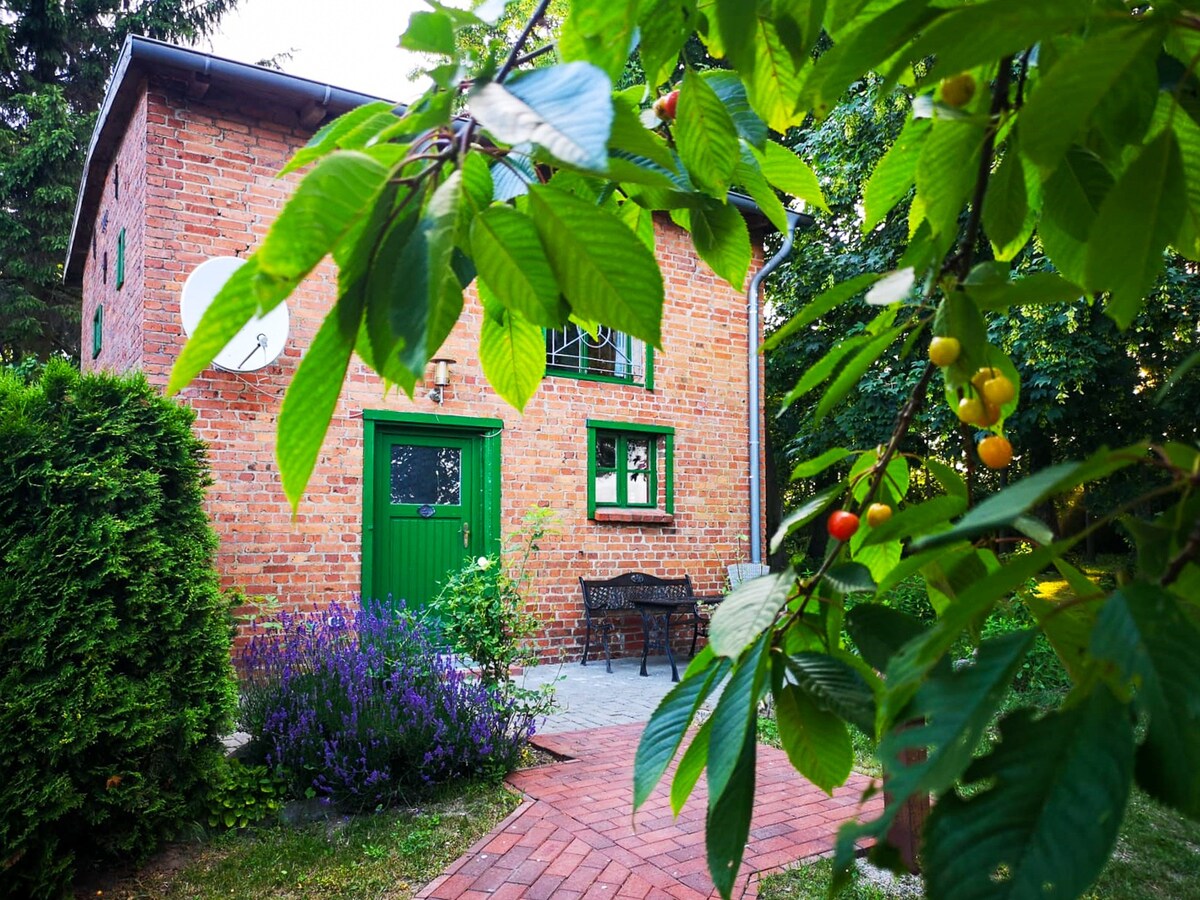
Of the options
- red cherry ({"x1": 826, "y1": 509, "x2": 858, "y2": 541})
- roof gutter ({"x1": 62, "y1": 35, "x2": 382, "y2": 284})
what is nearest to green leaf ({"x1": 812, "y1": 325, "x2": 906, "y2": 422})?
red cherry ({"x1": 826, "y1": 509, "x2": 858, "y2": 541})

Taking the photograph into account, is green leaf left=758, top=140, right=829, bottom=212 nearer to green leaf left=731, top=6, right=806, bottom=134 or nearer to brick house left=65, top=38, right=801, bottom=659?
green leaf left=731, top=6, right=806, bottom=134

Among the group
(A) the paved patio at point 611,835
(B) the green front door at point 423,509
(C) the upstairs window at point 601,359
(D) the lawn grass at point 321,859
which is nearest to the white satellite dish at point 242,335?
(B) the green front door at point 423,509

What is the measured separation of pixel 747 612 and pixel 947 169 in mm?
468

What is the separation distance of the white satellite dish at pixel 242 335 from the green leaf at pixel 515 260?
243 inches

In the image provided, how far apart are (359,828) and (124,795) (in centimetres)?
97

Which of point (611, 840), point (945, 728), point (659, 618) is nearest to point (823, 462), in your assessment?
point (945, 728)

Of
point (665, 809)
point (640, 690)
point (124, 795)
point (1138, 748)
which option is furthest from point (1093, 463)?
point (640, 690)

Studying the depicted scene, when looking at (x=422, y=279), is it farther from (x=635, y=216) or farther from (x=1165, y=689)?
(x=635, y=216)

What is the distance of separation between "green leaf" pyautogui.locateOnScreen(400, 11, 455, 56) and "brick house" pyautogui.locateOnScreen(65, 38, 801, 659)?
16.5ft

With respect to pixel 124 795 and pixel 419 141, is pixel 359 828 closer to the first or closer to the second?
pixel 124 795

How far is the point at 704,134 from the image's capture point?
0.84 meters

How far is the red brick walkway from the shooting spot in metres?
Result: 3.12

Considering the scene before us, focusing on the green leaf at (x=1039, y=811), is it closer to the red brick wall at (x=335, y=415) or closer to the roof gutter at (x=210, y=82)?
the red brick wall at (x=335, y=415)

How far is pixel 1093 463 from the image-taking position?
0.40 metres
